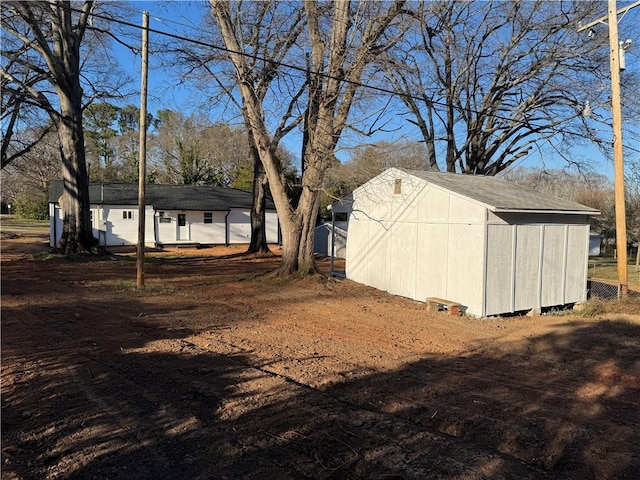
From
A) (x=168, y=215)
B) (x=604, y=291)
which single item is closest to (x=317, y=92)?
(x=604, y=291)

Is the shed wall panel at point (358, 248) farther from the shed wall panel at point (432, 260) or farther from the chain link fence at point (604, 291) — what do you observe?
the chain link fence at point (604, 291)

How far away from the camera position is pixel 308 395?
199 inches

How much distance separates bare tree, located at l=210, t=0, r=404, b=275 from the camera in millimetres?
13742

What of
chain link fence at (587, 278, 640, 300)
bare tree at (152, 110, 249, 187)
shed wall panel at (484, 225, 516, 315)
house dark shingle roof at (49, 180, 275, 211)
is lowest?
chain link fence at (587, 278, 640, 300)

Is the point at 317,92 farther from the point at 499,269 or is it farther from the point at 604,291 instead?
the point at 604,291

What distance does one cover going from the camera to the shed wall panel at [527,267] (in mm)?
11703

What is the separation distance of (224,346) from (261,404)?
252 cm

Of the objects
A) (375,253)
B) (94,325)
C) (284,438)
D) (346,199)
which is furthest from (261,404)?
(346,199)

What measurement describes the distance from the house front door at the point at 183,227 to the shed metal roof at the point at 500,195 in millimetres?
20794

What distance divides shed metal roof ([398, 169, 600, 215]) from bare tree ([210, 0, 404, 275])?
104 inches

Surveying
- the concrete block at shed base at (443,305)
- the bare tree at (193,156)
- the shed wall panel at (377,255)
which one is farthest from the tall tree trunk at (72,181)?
the bare tree at (193,156)

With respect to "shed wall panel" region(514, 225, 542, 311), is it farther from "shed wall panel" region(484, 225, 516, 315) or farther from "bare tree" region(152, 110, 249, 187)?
"bare tree" region(152, 110, 249, 187)

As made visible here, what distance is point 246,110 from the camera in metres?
15.1

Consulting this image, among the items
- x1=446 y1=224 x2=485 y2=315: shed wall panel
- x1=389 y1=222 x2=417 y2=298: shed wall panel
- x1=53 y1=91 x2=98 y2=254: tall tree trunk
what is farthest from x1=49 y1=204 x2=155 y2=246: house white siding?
x1=446 y1=224 x2=485 y2=315: shed wall panel
